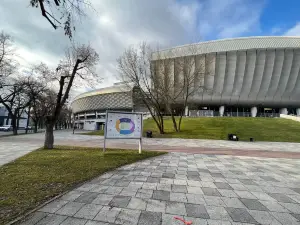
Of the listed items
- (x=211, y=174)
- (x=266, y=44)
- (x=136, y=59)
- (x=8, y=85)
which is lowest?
(x=211, y=174)

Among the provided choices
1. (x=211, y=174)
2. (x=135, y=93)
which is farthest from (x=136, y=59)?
(x=211, y=174)

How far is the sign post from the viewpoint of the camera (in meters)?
9.51

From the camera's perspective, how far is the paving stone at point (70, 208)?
3.04 m

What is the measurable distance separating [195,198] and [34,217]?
127 inches

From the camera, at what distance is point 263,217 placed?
3.09 metres

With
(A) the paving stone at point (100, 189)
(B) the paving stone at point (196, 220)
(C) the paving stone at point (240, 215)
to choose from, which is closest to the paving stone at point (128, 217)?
(B) the paving stone at point (196, 220)

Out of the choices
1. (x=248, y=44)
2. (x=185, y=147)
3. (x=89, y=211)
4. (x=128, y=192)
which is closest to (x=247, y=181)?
(x=128, y=192)

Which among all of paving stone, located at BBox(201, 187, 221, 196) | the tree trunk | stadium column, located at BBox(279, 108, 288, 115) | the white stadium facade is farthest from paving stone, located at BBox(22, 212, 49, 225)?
stadium column, located at BBox(279, 108, 288, 115)

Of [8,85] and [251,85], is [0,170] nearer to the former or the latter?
[8,85]

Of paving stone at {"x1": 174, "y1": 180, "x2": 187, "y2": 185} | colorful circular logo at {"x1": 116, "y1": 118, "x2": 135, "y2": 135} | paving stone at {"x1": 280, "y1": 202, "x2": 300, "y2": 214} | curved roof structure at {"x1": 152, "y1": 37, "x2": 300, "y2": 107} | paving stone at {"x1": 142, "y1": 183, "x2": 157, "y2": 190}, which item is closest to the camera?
paving stone at {"x1": 280, "y1": 202, "x2": 300, "y2": 214}

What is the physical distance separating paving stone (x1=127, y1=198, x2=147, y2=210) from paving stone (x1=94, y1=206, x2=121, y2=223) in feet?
1.02

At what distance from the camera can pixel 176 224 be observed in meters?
2.78

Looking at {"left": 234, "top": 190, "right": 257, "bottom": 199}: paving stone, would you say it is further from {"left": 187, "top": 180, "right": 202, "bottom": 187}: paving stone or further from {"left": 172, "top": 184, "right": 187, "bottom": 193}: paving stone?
{"left": 172, "top": 184, "right": 187, "bottom": 193}: paving stone

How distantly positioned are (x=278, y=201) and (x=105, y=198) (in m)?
3.99
